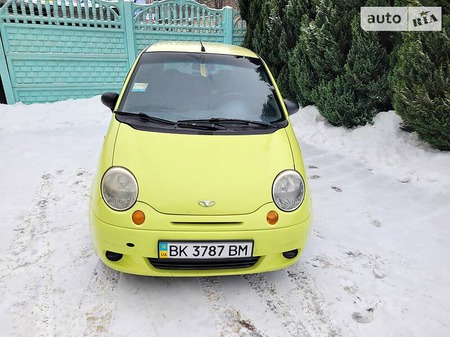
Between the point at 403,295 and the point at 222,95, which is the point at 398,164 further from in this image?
the point at 222,95

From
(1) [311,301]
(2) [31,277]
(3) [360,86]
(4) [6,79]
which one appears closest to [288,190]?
(1) [311,301]

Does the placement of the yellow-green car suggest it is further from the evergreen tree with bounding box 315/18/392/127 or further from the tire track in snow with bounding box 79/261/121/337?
the evergreen tree with bounding box 315/18/392/127

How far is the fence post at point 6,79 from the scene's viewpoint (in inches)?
253

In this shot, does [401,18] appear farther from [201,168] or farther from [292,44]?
[201,168]

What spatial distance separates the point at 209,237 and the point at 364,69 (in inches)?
163

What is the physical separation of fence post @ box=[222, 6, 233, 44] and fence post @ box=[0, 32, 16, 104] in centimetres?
481

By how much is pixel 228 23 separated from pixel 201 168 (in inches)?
277

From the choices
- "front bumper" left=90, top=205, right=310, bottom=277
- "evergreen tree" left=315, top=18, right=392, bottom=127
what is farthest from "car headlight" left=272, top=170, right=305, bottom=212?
"evergreen tree" left=315, top=18, right=392, bottom=127

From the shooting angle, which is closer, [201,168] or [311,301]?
[201,168]

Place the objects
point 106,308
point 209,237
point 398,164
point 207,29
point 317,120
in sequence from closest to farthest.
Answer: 1. point 209,237
2. point 106,308
3. point 398,164
4. point 317,120
5. point 207,29

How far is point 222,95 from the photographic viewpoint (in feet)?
9.41

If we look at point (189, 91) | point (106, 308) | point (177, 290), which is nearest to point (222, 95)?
point (189, 91)

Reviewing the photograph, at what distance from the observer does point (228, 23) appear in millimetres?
8164

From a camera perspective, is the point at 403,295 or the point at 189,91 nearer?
the point at 403,295
